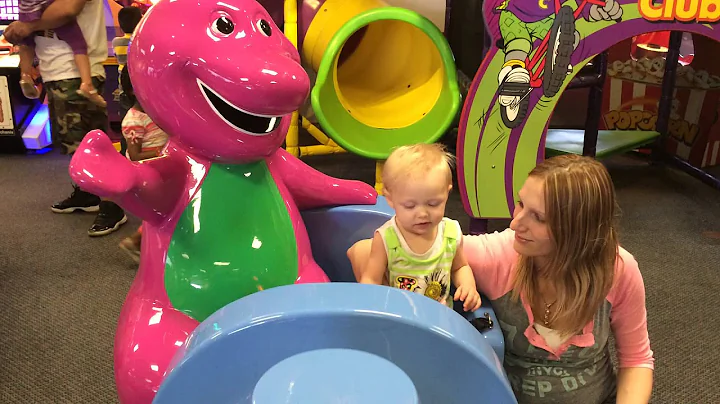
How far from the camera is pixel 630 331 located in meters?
0.87

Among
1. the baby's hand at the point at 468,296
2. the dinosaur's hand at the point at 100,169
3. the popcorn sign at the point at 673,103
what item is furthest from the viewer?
the popcorn sign at the point at 673,103

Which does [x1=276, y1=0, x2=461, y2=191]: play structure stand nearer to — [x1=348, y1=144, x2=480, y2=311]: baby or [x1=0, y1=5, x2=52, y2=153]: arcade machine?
[x1=348, y1=144, x2=480, y2=311]: baby

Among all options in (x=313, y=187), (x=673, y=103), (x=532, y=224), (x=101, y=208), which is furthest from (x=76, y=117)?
(x=673, y=103)

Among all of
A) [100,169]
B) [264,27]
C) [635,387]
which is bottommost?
[635,387]

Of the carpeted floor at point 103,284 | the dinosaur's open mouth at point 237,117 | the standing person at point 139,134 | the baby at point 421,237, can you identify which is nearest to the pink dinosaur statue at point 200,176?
the dinosaur's open mouth at point 237,117

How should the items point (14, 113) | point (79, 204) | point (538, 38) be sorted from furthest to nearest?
point (14, 113)
point (79, 204)
point (538, 38)

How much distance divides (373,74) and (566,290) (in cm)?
164

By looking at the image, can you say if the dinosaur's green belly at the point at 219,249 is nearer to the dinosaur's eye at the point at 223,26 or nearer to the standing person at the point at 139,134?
the dinosaur's eye at the point at 223,26

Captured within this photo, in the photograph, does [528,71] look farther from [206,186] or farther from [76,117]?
[76,117]

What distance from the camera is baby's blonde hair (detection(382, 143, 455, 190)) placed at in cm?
83

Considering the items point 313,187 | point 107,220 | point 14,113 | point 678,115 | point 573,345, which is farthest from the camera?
point 14,113

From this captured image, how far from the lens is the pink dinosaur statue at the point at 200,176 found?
76 centimetres

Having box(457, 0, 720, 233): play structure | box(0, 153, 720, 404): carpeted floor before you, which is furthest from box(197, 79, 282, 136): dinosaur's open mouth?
box(457, 0, 720, 233): play structure

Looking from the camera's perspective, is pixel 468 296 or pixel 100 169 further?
pixel 468 296
